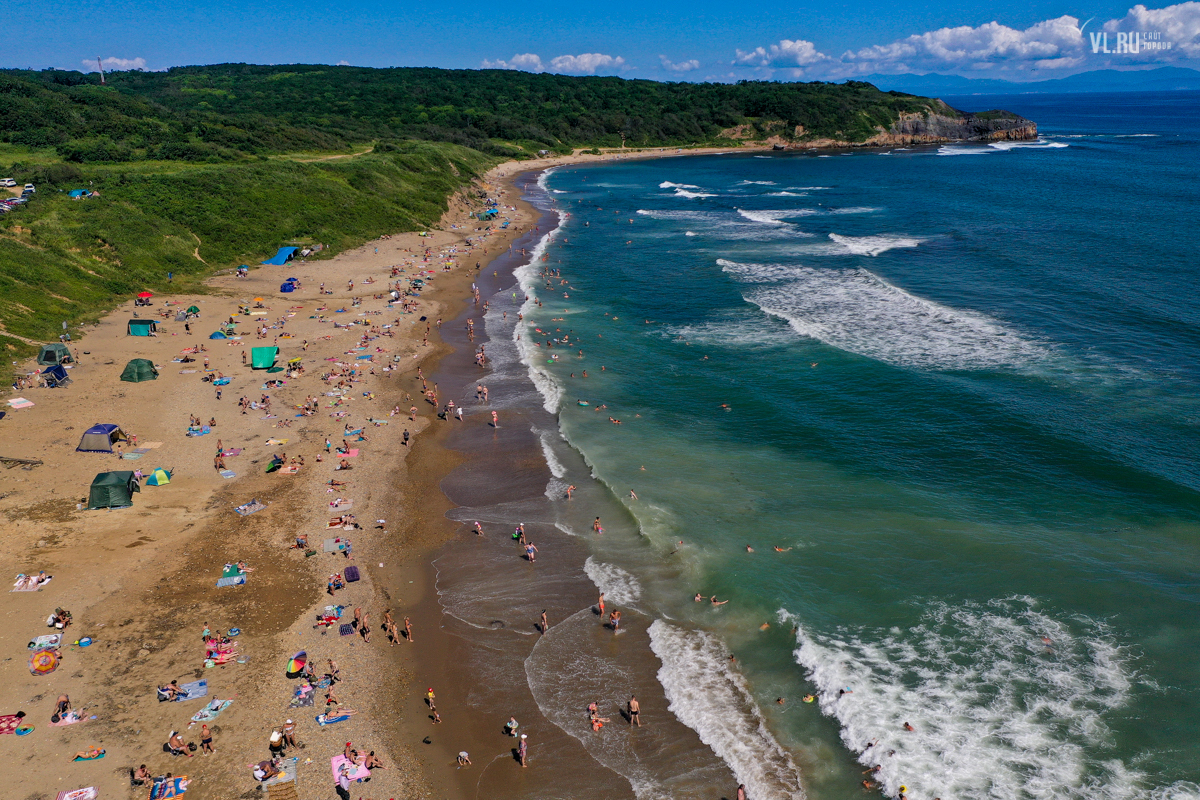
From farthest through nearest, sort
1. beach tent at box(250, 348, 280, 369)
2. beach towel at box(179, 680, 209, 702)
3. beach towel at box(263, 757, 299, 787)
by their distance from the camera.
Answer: beach tent at box(250, 348, 280, 369)
beach towel at box(179, 680, 209, 702)
beach towel at box(263, 757, 299, 787)

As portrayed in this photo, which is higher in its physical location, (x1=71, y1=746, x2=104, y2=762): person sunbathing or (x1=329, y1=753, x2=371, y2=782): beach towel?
(x1=71, y1=746, x2=104, y2=762): person sunbathing

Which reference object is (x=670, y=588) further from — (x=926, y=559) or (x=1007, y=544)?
(x=1007, y=544)

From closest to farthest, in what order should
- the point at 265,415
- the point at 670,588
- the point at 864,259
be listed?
the point at 670,588 < the point at 265,415 < the point at 864,259

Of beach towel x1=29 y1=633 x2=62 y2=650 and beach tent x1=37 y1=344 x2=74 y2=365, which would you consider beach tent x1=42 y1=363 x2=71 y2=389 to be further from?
beach towel x1=29 y1=633 x2=62 y2=650

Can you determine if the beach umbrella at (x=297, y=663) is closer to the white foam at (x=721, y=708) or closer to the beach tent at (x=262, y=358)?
the white foam at (x=721, y=708)

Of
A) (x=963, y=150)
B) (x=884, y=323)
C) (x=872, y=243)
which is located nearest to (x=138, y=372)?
(x=884, y=323)

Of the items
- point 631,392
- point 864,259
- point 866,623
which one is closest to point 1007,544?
point 866,623

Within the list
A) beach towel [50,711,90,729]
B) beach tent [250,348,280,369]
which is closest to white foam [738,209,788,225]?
beach tent [250,348,280,369]
